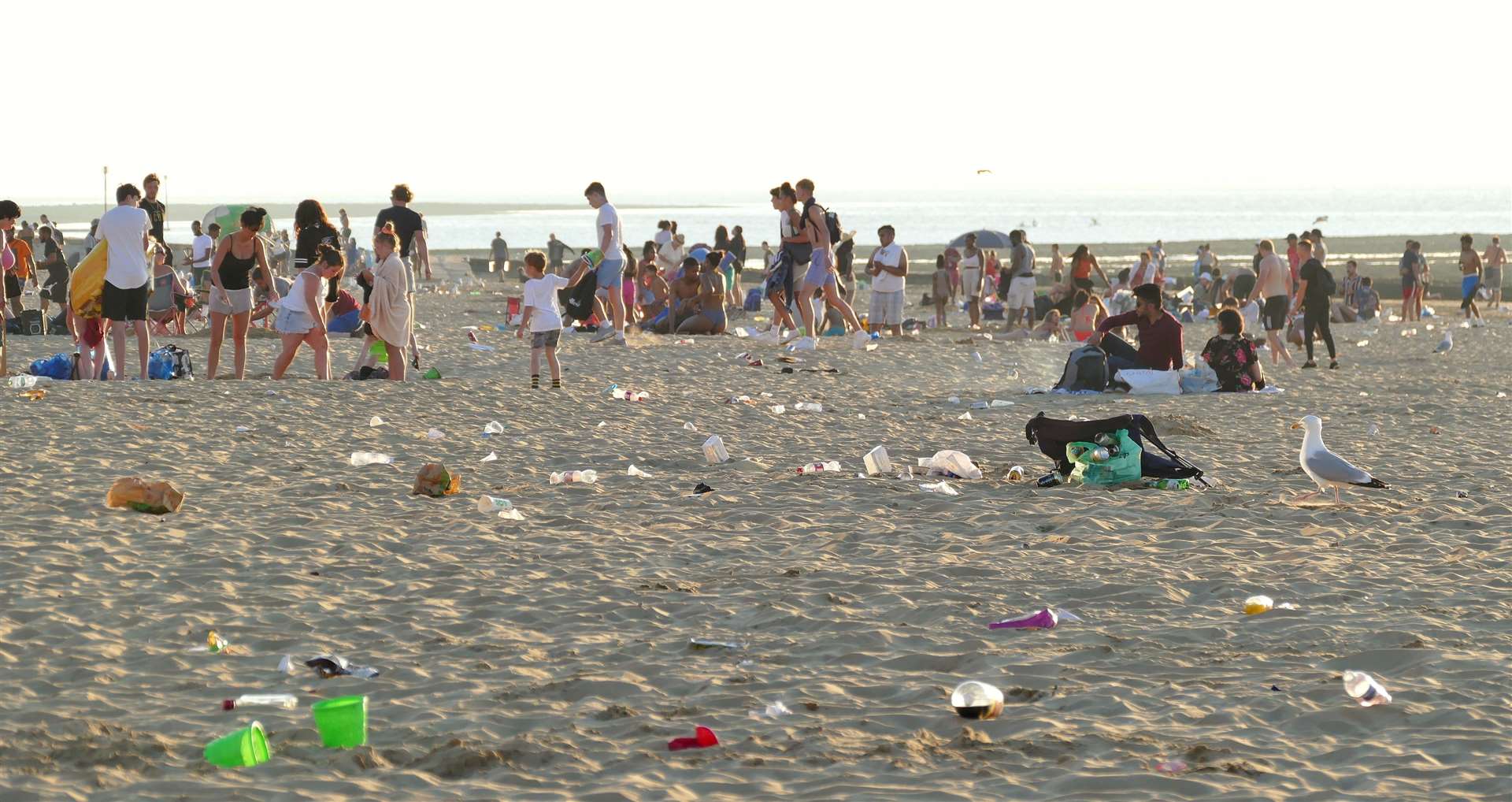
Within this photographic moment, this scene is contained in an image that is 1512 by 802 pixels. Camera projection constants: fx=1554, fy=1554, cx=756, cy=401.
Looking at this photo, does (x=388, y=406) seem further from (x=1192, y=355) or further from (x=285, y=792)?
(x=1192, y=355)

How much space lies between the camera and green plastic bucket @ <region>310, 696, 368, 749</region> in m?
4.16

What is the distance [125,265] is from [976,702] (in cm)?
911

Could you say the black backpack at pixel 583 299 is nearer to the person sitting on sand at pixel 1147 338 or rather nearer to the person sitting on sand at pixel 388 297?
the person sitting on sand at pixel 388 297

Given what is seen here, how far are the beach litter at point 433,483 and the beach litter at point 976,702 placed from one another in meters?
4.00

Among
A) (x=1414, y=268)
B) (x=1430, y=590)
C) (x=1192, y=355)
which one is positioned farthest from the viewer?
(x=1414, y=268)

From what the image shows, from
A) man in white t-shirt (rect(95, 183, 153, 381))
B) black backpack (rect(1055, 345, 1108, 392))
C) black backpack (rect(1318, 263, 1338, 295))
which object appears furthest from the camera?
black backpack (rect(1318, 263, 1338, 295))

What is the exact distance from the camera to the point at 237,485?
7.98 metres

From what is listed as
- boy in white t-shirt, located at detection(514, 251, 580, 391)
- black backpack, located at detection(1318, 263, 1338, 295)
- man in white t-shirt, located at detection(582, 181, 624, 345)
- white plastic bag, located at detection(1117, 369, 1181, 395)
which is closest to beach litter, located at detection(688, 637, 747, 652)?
boy in white t-shirt, located at detection(514, 251, 580, 391)

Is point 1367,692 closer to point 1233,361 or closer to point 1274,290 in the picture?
point 1233,361

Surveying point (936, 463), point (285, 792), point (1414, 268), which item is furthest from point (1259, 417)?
point (1414, 268)

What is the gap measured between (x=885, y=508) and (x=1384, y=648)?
9.76 ft

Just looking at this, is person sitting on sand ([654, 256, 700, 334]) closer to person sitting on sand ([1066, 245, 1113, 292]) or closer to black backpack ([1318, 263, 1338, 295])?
person sitting on sand ([1066, 245, 1113, 292])

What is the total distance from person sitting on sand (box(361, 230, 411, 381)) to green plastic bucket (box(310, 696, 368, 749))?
8.23m

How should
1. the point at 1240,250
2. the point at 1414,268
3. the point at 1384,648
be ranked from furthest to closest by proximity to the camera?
1. the point at 1240,250
2. the point at 1414,268
3. the point at 1384,648
